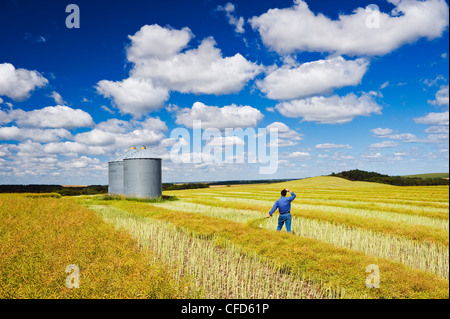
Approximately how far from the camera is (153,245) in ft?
36.3

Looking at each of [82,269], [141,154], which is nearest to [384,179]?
[141,154]

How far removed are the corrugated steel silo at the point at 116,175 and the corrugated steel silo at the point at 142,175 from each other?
348 cm

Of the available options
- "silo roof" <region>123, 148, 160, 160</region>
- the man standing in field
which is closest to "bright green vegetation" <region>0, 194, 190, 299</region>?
the man standing in field

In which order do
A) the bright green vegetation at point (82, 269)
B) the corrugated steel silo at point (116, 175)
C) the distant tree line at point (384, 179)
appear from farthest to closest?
the distant tree line at point (384, 179) < the corrugated steel silo at point (116, 175) < the bright green vegetation at point (82, 269)

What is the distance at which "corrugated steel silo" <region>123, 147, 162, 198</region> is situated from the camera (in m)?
33.4

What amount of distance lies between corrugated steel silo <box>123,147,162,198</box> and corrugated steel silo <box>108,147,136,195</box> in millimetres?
3481

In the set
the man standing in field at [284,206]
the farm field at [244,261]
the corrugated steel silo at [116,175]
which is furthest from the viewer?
the corrugated steel silo at [116,175]

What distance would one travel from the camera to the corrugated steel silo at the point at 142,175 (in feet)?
110

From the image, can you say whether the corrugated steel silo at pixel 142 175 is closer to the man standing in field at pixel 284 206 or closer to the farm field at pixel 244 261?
the farm field at pixel 244 261

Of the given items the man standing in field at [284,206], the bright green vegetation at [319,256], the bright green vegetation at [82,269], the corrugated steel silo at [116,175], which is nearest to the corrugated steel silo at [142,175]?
the corrugated steel silo at [116,175]

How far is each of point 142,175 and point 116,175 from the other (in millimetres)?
7130
